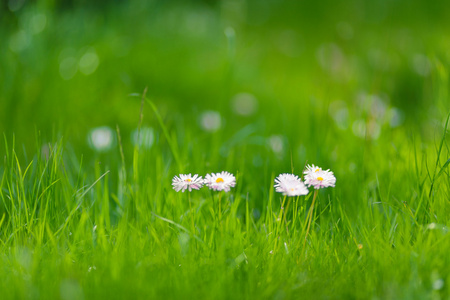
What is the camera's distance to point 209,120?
2865 mm

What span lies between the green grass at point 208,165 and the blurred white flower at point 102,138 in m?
0.02

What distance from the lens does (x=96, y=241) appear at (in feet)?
4.68

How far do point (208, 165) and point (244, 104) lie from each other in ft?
4.87

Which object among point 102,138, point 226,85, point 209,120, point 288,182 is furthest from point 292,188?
point 209,120

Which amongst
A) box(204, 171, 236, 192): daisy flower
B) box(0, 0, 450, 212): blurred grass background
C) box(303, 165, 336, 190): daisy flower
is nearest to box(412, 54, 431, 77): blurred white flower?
box(0, 0, 450, 212): blurred grass background

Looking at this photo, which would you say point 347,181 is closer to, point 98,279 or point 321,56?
point 98,279

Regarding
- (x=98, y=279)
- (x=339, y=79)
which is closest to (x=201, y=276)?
(x=98, y=279)

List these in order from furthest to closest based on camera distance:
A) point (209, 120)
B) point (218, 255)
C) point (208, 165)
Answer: point (209, 120), point (208, 165), point (218, 255)

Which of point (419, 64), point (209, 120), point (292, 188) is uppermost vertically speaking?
point (419, 64)

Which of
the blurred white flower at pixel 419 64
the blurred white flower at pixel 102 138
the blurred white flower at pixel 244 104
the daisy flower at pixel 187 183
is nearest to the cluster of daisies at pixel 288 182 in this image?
the daisy flower at pixel 187 183

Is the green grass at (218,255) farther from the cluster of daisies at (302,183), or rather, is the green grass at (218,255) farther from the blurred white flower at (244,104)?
the blurred white flower at (244,104)

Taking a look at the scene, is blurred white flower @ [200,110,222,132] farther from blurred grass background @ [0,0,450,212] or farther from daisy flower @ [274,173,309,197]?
daisy flower @ [274,173,309,197]

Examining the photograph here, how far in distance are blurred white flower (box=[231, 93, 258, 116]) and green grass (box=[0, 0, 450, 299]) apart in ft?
0.14

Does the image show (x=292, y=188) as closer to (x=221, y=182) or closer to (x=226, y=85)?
(x=221, y=182)
